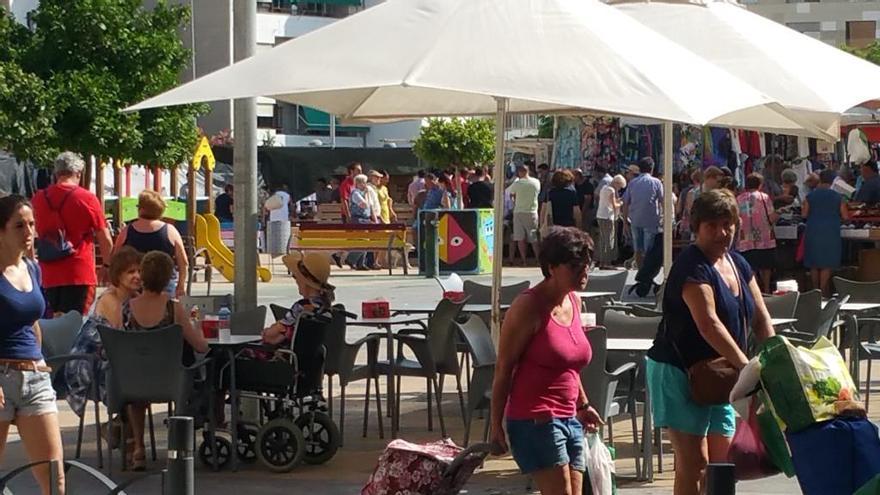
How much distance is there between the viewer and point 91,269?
12.3 metres

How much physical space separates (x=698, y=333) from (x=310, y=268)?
147 inches

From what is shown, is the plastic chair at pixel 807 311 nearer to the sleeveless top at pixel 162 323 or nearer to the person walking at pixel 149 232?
the sleeveless top at pixel 162 323

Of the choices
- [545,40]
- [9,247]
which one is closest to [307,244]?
[545,40]

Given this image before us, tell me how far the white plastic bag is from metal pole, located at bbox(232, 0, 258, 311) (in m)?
5.38

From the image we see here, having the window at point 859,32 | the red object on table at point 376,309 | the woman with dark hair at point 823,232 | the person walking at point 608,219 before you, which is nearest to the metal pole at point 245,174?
the red object on table at point 376,309

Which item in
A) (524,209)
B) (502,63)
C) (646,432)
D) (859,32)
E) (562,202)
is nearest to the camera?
(502,63)

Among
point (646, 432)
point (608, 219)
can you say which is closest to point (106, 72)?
point (608, 219)

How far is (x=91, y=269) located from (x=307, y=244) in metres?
14.7

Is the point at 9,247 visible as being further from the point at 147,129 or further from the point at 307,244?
the point at 307,244

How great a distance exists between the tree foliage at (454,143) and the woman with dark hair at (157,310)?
107ft

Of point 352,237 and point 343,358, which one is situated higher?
point 352,237

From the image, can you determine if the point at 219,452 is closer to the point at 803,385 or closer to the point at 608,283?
the point at 608,283

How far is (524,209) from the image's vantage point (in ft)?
93.7

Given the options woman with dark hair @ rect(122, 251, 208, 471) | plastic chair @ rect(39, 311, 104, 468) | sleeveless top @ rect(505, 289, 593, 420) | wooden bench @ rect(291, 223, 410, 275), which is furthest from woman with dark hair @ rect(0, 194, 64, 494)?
wooden bench @ rect(291, 223, 410, 275)
